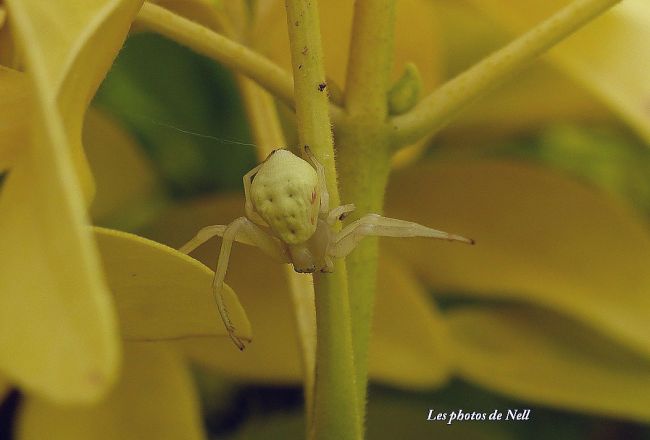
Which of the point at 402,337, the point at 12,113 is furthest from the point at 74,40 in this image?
the point at 402,337

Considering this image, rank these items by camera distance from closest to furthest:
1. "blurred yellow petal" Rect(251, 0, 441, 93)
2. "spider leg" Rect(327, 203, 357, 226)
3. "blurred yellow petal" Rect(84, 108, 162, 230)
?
1. "spider leg" Rect(327, 203, 357, 226)
2. "blurred yellow petal" Rect(251, 0, 441, 93)
3. "blurred yellow petal" Rect(84, 108, 162, 230)

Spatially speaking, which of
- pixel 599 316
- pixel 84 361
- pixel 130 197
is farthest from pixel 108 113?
pixel 84 361

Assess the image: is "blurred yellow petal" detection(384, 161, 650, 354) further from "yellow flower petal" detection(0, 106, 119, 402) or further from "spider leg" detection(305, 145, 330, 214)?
"yellow flower petal" detection(0, 106, 119, 402)

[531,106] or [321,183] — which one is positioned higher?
[531,106]

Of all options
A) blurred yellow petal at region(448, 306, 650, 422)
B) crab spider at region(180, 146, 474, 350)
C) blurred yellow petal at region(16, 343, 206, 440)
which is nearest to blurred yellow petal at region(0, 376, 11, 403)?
blurred yellow petal at region(16, 343, 206, 440)

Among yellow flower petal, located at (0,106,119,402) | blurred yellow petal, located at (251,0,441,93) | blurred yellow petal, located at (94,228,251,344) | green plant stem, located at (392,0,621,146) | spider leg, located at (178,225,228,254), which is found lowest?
yellow flower petal, located at (0,106,119,402)

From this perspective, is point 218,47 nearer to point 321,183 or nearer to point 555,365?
point 321,183
